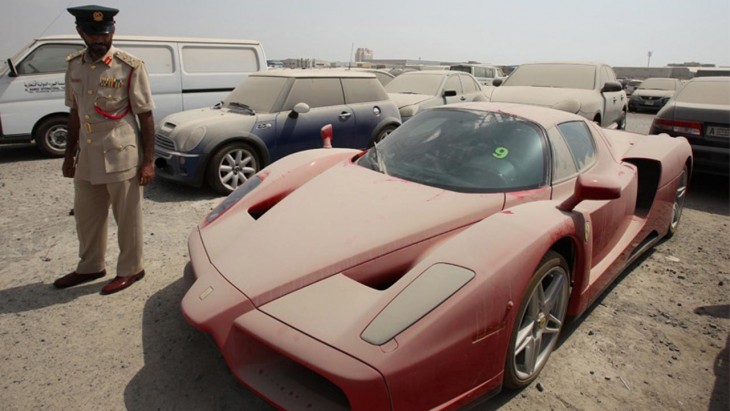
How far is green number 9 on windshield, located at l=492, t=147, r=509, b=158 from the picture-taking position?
2814mm

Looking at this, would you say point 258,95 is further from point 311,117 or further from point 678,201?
point 678,201

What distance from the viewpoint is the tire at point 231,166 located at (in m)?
5.41

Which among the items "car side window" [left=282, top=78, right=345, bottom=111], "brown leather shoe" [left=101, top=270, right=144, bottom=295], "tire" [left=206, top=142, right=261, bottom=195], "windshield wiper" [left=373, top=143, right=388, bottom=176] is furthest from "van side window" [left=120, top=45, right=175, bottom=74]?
"windshield wiper" [left=373, top=143, right=388, bottom=176]

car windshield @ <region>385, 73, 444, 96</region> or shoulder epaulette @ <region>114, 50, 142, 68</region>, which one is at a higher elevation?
shoulder epaulette @ <region>114, 50, 142, 68</region>

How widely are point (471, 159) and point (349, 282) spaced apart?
4.04ft

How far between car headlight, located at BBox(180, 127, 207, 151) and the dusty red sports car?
224 centimetres

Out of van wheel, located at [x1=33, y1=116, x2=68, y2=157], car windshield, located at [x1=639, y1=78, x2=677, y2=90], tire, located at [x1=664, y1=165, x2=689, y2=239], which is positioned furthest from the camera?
car windshield, located at [x1=639, y1=78, x2=677, y2=90]

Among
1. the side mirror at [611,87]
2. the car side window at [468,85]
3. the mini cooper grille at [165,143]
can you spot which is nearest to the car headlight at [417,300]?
the mini cooper grille at [165,143]

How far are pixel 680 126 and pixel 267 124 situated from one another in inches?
204

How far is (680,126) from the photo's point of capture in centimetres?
583

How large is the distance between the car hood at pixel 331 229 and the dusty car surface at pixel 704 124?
4541mm

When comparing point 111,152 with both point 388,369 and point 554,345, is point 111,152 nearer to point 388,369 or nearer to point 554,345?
point 388,369

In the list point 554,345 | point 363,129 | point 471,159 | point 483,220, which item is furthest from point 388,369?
point 363,129

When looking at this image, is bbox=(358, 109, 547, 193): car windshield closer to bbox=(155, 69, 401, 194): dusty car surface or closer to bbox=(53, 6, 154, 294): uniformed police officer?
bbox=(53, 6, 154, 294): uniformed police officer
